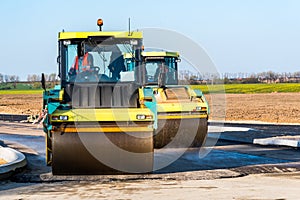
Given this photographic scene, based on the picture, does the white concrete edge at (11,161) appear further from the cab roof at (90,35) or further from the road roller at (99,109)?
the cab roof at (90,35)

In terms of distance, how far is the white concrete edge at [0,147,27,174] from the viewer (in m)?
11.7

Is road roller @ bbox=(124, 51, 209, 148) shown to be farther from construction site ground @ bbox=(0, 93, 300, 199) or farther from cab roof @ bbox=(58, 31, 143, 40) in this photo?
cab roof @ bbox=(58, 31, 143, 40)

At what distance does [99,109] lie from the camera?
36.6 feet

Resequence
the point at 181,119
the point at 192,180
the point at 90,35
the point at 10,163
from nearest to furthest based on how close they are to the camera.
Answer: the point at 192,180 < the point at 10,163 < the point at 90,35 < the point at 181,119

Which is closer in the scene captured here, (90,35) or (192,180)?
(192,180)

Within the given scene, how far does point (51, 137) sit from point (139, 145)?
166 centimetres

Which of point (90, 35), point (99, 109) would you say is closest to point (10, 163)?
point (99, 109)

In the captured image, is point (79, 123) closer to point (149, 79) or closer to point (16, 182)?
point (16, 182)

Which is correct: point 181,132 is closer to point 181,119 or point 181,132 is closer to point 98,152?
point 181,119

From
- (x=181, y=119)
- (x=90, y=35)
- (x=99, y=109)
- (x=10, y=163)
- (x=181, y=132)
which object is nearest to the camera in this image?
(x=99, y=109)

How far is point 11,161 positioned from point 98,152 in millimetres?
→ 3282

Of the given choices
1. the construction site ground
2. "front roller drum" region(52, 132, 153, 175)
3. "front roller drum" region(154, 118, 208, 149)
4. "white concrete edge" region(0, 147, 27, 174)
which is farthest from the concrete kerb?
"front roller drum" region(154, 118, 208, 149)

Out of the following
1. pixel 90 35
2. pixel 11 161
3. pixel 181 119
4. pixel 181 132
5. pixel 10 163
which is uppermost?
pixel 90 35

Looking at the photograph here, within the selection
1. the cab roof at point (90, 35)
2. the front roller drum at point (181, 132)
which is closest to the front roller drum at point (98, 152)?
the cab roof at point (90, 35)
